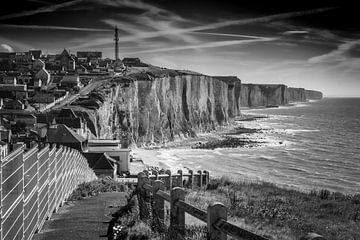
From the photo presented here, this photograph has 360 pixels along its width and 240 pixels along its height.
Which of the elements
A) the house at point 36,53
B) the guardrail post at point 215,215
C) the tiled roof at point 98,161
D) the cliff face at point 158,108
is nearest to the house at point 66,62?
the house at point 36,53

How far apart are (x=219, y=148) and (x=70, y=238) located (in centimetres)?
7091

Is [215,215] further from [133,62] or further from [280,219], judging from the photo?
[133,62]

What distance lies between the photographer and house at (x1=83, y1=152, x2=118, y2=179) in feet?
124

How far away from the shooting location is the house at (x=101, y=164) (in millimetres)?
37850

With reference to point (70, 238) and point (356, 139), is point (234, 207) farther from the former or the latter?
point (356, 139)

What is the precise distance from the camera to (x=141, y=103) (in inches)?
3300

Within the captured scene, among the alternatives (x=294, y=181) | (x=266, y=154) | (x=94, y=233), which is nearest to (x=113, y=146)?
(x=294, y=181)

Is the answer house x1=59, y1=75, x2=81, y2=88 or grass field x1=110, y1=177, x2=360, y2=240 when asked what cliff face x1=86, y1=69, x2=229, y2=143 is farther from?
grass field x1=110, y1=177, x2=360, y2=240

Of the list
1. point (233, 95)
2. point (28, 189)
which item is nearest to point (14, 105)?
point (28, 189)

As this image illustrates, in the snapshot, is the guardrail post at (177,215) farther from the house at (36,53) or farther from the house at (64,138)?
the house at (36,53)

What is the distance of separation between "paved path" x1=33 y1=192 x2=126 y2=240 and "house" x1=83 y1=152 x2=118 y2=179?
26.3 meters

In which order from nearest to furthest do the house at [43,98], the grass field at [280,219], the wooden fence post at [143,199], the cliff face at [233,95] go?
the grass field at [280,219] < the wooden fence post at [143,199] < the house at [43,98] < the cliff face at [233,95]

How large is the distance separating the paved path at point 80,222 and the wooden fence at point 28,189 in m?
0.21

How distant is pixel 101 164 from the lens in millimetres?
38594
